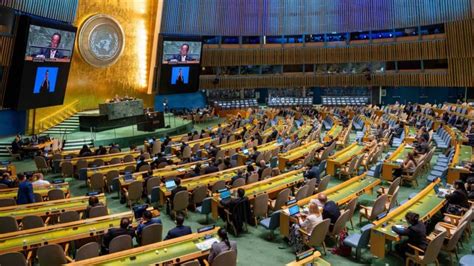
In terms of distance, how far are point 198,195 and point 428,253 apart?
5.41 meters

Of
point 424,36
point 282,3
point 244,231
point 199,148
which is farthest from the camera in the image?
point 282,3

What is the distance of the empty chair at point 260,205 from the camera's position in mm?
8852

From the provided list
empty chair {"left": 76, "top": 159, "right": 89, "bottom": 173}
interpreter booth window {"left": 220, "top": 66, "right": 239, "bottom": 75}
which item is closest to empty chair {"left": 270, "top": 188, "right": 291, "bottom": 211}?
empty chair {"left": 76, "top": 159, "right": 89, "bottom": 173}

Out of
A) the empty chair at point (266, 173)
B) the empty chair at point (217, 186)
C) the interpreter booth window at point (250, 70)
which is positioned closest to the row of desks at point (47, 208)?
the empty chair at point (217, 186)

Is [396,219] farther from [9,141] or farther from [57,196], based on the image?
[9,141]

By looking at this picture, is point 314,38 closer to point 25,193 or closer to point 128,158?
point 128,158

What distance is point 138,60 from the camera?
27906 millimetres

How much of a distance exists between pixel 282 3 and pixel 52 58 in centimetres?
2150

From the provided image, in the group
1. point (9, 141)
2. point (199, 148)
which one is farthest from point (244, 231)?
point (9, 141)

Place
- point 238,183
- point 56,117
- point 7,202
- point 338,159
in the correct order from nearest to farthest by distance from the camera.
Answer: point 7,202 → point 238,183 → point 338,159 → point 56,117

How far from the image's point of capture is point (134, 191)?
10305mm

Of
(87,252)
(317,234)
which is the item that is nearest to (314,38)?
(317,234)

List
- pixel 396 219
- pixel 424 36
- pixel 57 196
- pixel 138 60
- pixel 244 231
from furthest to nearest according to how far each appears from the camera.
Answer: pixel 424 36
pixel 138 60
pixel 57 196
pixel 244 231
pixel 396 219

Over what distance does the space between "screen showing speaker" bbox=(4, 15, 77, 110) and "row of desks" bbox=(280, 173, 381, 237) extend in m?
14.6
